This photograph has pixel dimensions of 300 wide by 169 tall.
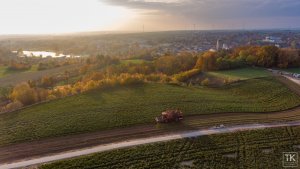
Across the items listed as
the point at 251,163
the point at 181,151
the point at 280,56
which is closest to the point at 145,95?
the point at 181,151

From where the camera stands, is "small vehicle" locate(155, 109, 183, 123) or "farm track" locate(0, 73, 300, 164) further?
"small vehicle" locate(155, 109, 183, 123)

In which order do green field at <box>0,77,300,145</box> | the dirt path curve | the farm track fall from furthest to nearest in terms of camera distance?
green field at <box>0,77,300,145</box>, the farm track, the dirt path curve

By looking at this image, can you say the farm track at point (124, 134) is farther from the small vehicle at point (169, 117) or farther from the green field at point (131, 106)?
the green field at point (131, 106)

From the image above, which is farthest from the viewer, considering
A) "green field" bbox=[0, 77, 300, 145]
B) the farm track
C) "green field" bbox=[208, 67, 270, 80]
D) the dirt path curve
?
"green field" bbox=[208, 67, 270, 80]

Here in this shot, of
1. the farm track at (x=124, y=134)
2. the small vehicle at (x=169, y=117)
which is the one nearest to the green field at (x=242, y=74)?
the farm track at (x=124, y=134)

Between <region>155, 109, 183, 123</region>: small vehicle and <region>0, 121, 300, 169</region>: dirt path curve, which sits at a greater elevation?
<region>155, 109, 183, 123</region>: small vehicle

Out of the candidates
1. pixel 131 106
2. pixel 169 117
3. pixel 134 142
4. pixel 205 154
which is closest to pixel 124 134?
pixel 134 142

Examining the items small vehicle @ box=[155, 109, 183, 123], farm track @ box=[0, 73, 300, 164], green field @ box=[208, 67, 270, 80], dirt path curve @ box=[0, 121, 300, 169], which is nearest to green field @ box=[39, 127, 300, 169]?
dirt path curve @ box=[0, 121, 300, 169]

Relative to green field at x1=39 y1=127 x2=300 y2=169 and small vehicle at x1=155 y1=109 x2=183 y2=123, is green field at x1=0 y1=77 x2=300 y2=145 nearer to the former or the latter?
small vehicle at x1=155 y1=109 x2=183 y2=123
